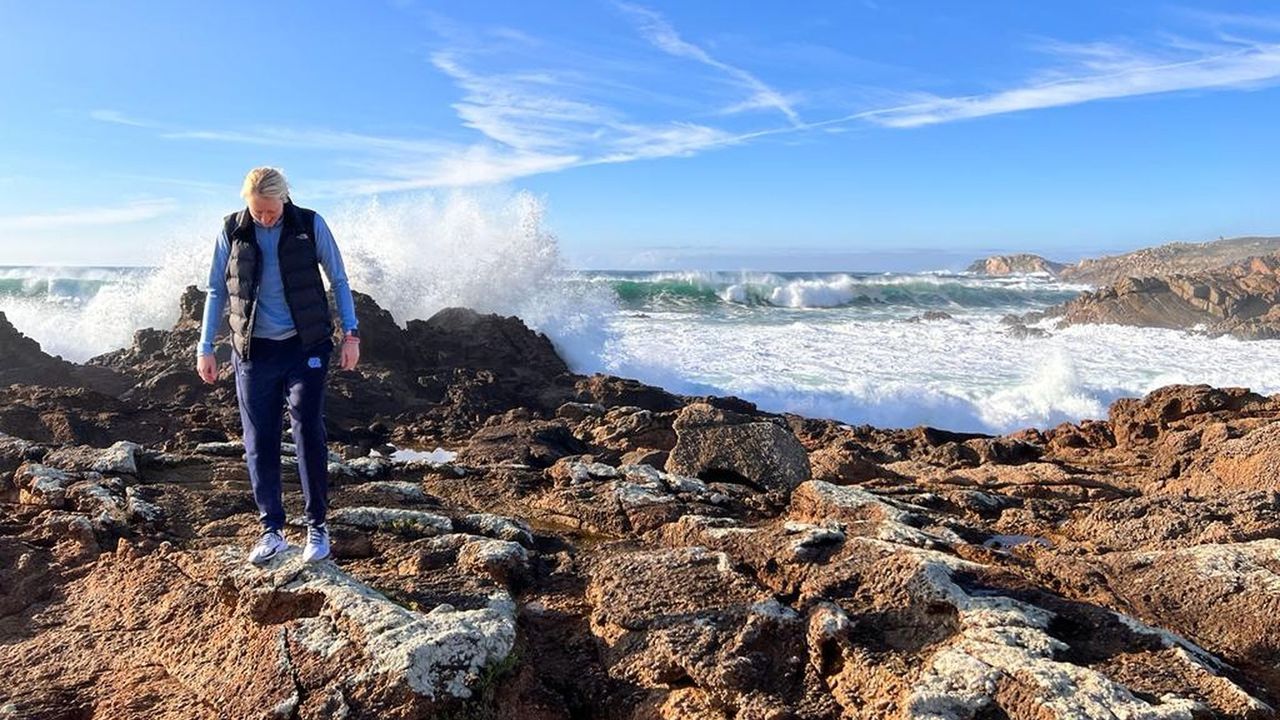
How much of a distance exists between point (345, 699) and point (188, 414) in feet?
24.4

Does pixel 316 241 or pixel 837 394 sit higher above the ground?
pixel 316 241

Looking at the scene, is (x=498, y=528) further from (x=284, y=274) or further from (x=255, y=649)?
(x=284, y=274)

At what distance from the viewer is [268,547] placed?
3.44 meters

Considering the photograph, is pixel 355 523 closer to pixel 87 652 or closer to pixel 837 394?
pixel 87 652

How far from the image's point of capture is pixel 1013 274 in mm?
72000

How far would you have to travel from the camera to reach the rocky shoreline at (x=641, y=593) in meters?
2.62

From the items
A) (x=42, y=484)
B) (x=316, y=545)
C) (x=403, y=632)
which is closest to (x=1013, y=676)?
(x=403, y=632)

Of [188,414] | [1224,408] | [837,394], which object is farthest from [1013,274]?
[188,414]

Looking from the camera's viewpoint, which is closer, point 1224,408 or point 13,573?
point 13,573

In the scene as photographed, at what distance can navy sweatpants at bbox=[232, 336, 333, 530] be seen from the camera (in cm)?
339

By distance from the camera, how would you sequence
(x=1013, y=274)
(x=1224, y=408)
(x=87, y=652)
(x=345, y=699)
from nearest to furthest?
1. (x=345, y=699)
2. (x=87, y=652)
3. (x=1224, y=408)
4. (x=1013, y=274)

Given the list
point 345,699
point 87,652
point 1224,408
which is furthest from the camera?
point 1224,408

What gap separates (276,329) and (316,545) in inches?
36.5

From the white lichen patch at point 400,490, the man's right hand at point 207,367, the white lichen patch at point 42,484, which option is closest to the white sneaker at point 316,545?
the man's right hand at point 207,367
